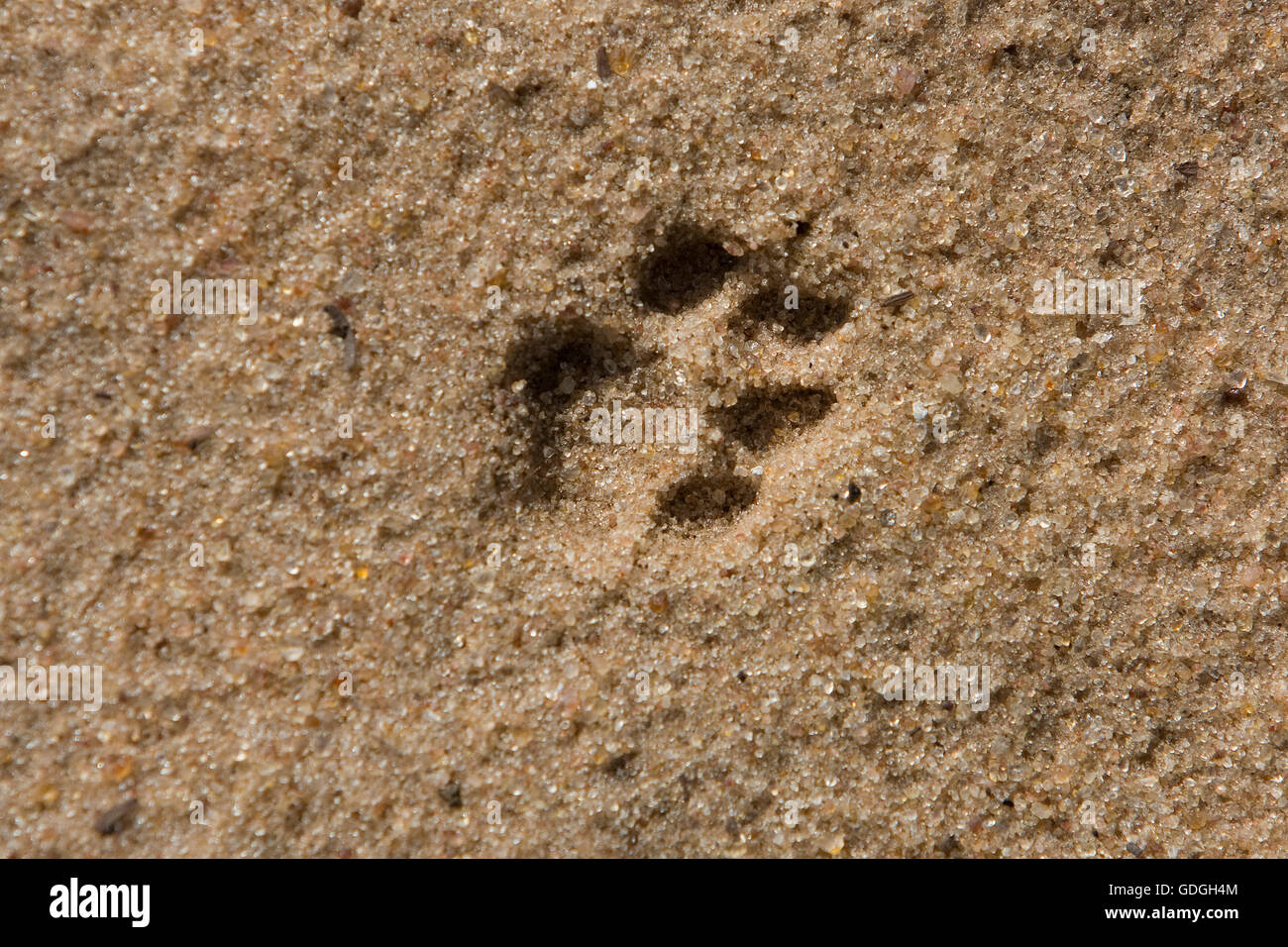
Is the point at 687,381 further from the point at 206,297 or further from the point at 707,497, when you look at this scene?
the point at 206,297

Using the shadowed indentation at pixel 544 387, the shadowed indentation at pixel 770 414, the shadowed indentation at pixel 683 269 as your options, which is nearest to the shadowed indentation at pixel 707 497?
the shadowed indentation at pixel 770 414

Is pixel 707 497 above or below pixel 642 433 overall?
below

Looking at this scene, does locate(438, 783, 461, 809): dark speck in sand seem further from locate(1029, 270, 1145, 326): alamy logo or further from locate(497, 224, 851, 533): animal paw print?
locate(1029, 270, 1145, 326): alamy logo

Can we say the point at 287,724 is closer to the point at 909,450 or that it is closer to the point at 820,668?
the point at 820,668

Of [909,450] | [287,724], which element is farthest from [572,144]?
[287,724]
